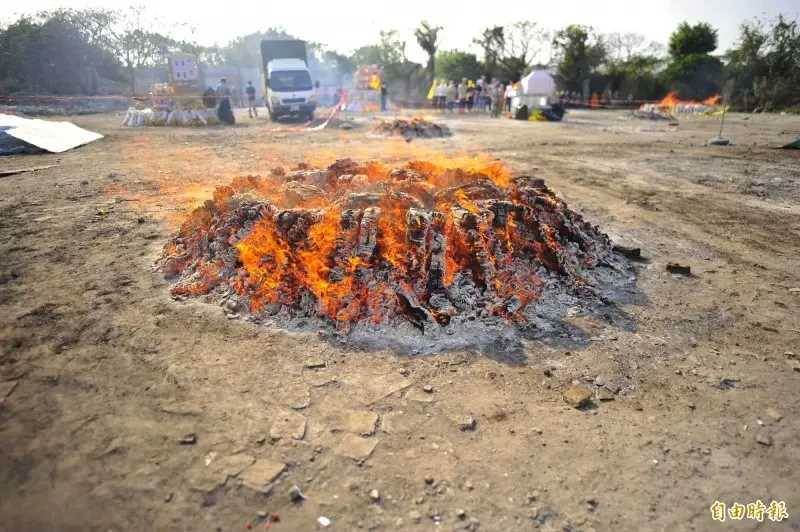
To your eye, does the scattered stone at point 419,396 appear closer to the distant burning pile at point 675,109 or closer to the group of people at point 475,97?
the group of people at point 475,97

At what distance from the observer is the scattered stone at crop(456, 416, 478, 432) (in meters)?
3.38

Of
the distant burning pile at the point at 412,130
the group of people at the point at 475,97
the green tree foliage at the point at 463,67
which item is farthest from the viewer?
the green tree foliage at the point at 463,67

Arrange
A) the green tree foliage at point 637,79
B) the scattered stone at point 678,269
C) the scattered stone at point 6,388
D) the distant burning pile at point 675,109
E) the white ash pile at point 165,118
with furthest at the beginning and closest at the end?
the green tree foliage at point 637,79, the distant burning pile at point 675,109, the white ash pile at point 165,118, the scattered stone at point 678,269, the scattered stone at point 6,388

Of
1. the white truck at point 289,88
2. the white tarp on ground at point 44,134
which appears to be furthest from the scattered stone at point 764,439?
the white truck at point 289,88

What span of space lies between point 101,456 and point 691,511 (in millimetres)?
3906

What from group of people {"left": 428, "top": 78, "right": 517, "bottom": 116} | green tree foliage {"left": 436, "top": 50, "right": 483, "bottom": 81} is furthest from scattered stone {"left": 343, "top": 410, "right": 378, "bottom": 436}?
green tree foliage {"left": 436, "top": 50, "right": 483, "bottom": 81}

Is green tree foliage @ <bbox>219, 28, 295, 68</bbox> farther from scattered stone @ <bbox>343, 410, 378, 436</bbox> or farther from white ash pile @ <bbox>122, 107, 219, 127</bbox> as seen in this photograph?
scattered stone @ <bbox>343, 410, 378, 436</bbox>

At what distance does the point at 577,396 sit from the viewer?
3.71m

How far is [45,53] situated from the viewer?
115ft

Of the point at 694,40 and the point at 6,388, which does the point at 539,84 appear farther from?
the point at 6,388

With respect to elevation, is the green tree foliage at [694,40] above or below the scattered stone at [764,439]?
above

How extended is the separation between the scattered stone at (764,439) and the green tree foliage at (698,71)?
1704 inches

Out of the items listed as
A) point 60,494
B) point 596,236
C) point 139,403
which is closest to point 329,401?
point 139,403

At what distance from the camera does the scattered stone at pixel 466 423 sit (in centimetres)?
338
